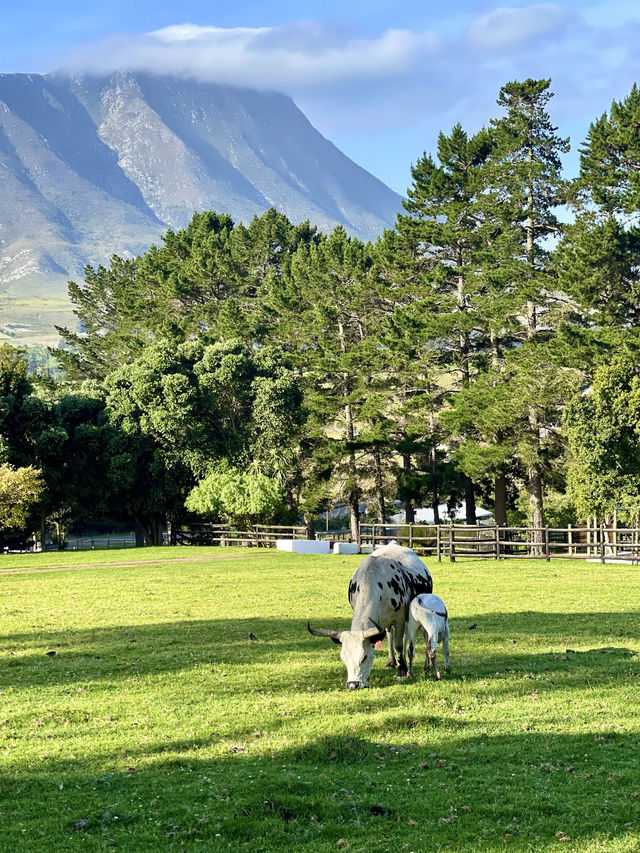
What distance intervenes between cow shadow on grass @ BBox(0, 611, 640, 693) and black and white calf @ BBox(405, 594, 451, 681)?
49 centimetres

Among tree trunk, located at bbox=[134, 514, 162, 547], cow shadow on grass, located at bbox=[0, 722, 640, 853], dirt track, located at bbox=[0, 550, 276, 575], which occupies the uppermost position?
tree trunk, located at bbox=[134, 514, 162, 547]

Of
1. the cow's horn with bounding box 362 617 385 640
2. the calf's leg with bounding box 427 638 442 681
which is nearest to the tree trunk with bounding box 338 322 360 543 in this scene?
the calf's leg with bounding box 427 638 442 681

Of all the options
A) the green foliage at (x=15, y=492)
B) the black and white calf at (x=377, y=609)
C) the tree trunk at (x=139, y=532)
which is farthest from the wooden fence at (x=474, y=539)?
the black and white calf at (x=377, y=609)

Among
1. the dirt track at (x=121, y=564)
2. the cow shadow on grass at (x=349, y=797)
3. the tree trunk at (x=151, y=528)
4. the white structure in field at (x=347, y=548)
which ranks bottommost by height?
the cow shadow on grass at (x=349, y=797)

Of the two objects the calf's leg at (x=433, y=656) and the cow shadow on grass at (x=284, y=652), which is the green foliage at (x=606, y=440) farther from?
the calf's leg at (x=433, y=656)

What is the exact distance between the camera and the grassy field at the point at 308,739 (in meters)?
8.21

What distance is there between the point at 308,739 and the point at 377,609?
11.3ft

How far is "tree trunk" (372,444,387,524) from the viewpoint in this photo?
65500 millimetres

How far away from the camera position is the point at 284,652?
1644cm

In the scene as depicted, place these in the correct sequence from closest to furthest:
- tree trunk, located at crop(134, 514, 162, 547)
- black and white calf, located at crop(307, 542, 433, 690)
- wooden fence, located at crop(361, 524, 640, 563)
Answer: black and white calf, located at crop(307, 542, 433, 690)
wooden fence, located at crop(361, 524, 640, 563)
tree trunk, located at crop(134, 514, 162, 547)

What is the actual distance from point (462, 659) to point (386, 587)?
2.41 m

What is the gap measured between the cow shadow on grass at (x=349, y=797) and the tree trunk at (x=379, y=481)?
54702mm

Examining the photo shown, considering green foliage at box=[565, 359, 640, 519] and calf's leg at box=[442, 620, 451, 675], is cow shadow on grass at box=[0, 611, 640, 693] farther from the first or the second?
green foliage at box=[565, 359, 640, 519]

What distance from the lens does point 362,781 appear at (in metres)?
9.35
